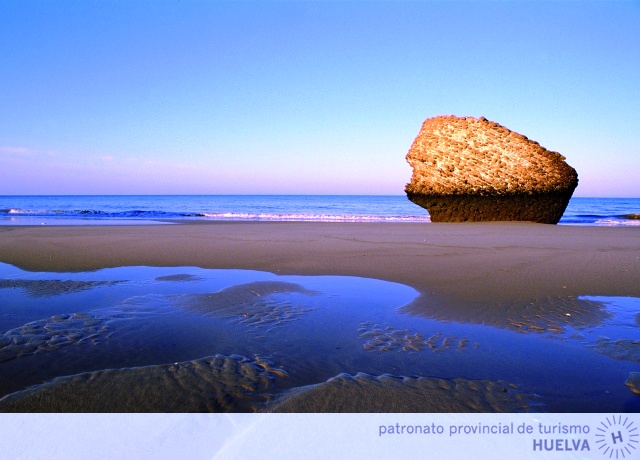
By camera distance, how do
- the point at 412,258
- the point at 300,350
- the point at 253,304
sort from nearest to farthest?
the point at 300,350
the point at 253,304
the point at 412,258

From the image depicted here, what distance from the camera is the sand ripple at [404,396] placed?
1.90m

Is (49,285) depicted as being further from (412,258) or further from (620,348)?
(620,348)

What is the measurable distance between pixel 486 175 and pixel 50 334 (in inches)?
535

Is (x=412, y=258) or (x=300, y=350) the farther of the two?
(x=412, y=258)

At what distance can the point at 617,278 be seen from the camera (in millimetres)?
4695

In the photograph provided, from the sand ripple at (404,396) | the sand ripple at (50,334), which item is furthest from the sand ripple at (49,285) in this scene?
the sand ripple at (404,396)

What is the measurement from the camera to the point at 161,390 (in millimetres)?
2053

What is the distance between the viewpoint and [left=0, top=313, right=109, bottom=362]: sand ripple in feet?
8.41

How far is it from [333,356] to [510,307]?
1.84 meters

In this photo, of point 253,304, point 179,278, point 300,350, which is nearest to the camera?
point 300,350
